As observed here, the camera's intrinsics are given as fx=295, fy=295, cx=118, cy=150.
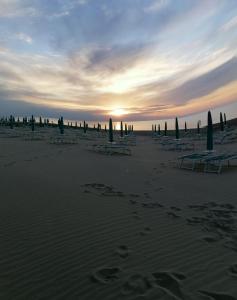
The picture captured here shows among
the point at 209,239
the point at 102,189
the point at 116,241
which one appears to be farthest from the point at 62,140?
the point at 209,239

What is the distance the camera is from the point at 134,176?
29.2 feet

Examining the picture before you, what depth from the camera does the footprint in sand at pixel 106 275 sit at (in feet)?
9.36

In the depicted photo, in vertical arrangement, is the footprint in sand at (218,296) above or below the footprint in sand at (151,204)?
below

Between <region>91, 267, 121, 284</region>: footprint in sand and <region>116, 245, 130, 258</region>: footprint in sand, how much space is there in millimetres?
308

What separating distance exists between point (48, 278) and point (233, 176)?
23.2 ft

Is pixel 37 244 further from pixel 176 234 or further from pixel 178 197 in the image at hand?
pixel 178 197

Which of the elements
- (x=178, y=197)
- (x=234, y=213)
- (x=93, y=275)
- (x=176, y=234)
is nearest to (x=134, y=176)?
(x=178, y=197)

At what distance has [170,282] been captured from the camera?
2.80m

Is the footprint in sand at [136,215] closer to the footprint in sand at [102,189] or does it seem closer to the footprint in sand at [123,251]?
the footprint in sand at [123,251]

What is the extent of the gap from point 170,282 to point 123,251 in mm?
814

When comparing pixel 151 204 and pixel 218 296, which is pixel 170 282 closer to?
pixel 218 296

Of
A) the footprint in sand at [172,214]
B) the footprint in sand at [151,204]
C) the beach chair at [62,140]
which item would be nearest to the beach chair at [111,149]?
the beach chair at [62,140]

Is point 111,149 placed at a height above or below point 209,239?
above

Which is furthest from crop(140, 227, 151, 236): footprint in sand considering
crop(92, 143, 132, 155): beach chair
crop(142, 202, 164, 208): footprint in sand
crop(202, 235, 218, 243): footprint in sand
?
crop(92, 143, 132, 155): beach chair
